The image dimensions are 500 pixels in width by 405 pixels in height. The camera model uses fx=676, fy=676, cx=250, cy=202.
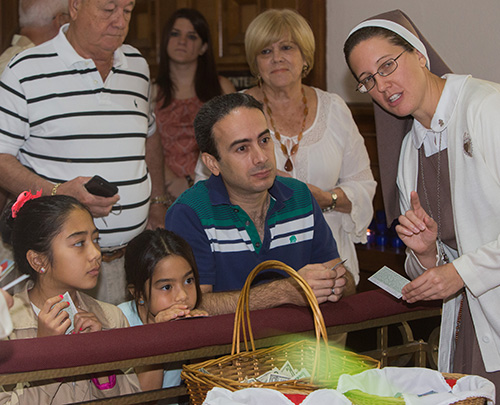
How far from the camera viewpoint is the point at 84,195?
254 centimetres

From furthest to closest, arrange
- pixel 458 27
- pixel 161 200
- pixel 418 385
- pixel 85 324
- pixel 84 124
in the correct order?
pixel 458 27 < pixel 161 200 < pixel 84 124 < pixel 85 324 < pixel 418 385

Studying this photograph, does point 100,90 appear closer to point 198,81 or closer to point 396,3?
point 198,81

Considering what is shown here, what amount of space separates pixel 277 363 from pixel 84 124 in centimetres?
147

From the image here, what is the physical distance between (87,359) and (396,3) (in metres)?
3.01

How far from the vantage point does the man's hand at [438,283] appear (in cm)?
189

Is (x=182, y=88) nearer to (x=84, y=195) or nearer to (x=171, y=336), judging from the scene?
(x=84, y=195)

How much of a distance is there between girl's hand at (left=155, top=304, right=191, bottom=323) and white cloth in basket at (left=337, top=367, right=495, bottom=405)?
78 cm

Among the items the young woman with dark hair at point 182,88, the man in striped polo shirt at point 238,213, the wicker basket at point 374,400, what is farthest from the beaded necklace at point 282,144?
the wicker basket at point 374,400

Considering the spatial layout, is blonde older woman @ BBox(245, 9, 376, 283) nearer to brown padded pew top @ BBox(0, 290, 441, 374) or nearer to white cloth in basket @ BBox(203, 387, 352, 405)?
brown padded pew top @ BBox(0, 290, 441, 374)

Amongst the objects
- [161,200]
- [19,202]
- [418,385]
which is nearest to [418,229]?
[418,385]

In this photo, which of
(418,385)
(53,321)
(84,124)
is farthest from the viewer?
(84,124)

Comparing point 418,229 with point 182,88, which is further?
point 182,88

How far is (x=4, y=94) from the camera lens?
2.68m

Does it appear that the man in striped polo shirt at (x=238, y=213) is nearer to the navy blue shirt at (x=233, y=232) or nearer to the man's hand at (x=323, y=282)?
the navy blue shirt at (x=233, y=232)
